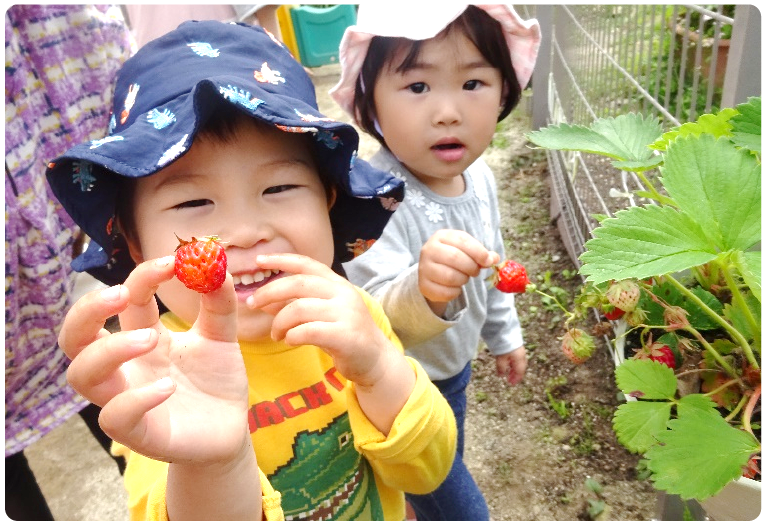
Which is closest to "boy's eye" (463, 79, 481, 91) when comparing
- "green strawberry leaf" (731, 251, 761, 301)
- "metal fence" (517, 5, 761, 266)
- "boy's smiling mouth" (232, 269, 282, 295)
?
"metal fence" (517, 5, 761, 266)

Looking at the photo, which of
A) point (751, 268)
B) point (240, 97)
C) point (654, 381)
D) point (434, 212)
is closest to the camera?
point (751, 268)

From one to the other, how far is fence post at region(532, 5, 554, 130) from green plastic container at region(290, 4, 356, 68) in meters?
2.55

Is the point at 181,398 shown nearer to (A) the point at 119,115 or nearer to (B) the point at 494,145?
(A) the point at 119,115

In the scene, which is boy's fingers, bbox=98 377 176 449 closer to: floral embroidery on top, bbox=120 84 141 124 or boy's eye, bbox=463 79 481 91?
floral embroidery on top, bbox=120 84 141 124

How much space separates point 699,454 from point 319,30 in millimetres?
5345

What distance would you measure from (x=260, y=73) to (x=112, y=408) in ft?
1.91

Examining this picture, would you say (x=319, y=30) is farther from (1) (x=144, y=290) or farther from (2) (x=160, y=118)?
(1) (x=144, y=290)

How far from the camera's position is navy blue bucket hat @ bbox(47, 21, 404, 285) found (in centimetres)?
80

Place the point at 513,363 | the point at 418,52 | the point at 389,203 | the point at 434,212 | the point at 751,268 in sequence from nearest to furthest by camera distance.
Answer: the point at 751,268, the point at 389,203, the point at 418,52, the point at 434,212, the point at 513,363

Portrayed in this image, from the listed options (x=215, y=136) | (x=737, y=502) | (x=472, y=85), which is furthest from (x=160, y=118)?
(x=737, y=502)

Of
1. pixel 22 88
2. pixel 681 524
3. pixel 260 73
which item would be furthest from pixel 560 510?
pixel 22 88

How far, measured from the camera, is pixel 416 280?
1.11 meters

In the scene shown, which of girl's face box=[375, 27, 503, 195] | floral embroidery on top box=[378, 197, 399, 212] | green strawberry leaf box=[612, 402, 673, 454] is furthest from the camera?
girl's face box=[375, 27, 503, 195]

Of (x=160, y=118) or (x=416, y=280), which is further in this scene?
(x=416, y=280)
